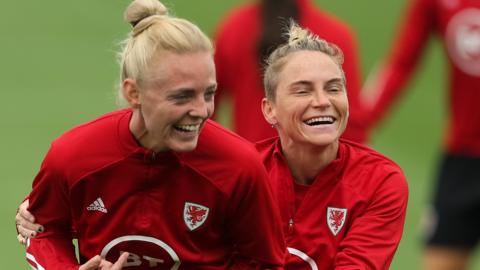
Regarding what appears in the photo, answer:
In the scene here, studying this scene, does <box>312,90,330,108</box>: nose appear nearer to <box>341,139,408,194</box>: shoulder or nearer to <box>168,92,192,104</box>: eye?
<box>341,139,408,194</box>: shoulder

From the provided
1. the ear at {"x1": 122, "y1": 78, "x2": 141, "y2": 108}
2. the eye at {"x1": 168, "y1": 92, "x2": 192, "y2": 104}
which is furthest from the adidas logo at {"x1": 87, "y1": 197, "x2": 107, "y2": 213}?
the eye at {"x1": 168, "y1": 92, "x2": 192, "y2": 104}

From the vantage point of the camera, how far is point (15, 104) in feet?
35.6

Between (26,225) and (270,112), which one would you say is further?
(270,112)

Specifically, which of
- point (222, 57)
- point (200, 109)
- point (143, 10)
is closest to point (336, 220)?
point (200, 109)

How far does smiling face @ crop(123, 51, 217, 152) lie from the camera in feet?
13.8

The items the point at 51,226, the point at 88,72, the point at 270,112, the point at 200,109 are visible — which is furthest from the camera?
the point at 88,72

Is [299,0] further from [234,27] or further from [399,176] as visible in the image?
[399,176]

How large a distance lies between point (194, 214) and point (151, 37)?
Result: 582mm

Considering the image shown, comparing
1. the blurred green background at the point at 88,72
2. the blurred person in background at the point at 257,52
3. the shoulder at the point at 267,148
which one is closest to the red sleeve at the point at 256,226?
the shoulder at the point at 267,148

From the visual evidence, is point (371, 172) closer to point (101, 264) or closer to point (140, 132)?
point (140, 132)

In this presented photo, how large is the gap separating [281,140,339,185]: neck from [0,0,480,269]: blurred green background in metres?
5.34

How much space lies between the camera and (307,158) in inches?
187

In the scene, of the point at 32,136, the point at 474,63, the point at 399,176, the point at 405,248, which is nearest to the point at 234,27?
the point at 474,63

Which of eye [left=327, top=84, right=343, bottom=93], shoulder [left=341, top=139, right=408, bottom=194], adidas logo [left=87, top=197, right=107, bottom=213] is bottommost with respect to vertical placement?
adidas logo [left=87, top=197, right=107, bottom=213]
